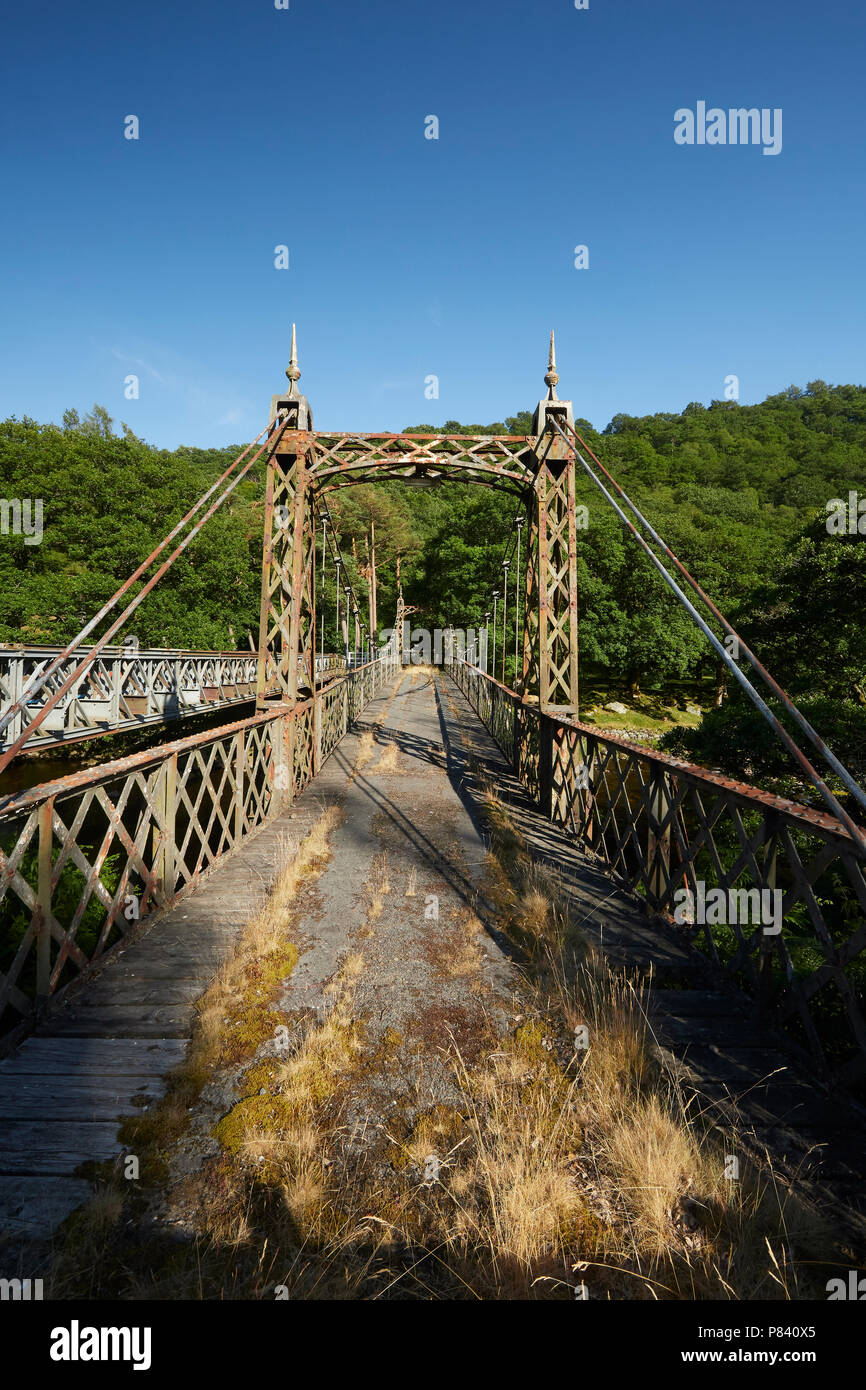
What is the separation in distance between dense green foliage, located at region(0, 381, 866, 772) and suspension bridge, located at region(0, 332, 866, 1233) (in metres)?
4.43

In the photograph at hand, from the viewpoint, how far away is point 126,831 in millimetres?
3676

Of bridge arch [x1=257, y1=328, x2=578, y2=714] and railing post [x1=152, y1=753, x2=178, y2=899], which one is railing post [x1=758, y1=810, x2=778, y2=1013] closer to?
railing post [x1=152, y1=753, x2=178, y2=899]

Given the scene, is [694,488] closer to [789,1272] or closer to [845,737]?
[845,737]

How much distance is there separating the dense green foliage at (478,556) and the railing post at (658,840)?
8875 millimetres

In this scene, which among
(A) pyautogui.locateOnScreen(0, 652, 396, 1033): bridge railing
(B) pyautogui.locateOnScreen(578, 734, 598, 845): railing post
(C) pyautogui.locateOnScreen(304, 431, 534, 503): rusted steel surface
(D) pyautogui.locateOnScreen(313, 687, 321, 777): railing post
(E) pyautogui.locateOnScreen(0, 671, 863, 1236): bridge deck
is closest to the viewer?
(E) pyautogui.locateOnScreen(0, 671, 863, 1236): bridge deck

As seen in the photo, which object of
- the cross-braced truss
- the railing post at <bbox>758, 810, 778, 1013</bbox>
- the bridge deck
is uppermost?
the cross-braced truss

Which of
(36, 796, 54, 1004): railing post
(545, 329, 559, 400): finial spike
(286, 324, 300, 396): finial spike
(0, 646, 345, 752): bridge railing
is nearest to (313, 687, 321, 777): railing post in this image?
(0, 646, 345, 752): bridge railing

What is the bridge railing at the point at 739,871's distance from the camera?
100 inches

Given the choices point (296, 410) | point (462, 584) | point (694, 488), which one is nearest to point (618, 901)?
point (296, 410)

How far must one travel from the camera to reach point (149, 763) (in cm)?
403

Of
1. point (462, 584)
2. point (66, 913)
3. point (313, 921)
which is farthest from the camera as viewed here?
point (462, 584)

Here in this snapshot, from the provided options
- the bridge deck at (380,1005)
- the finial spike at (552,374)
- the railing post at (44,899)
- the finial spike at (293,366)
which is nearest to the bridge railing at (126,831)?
the railing post at (44,899)

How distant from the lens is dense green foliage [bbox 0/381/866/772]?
1214 centimetres
